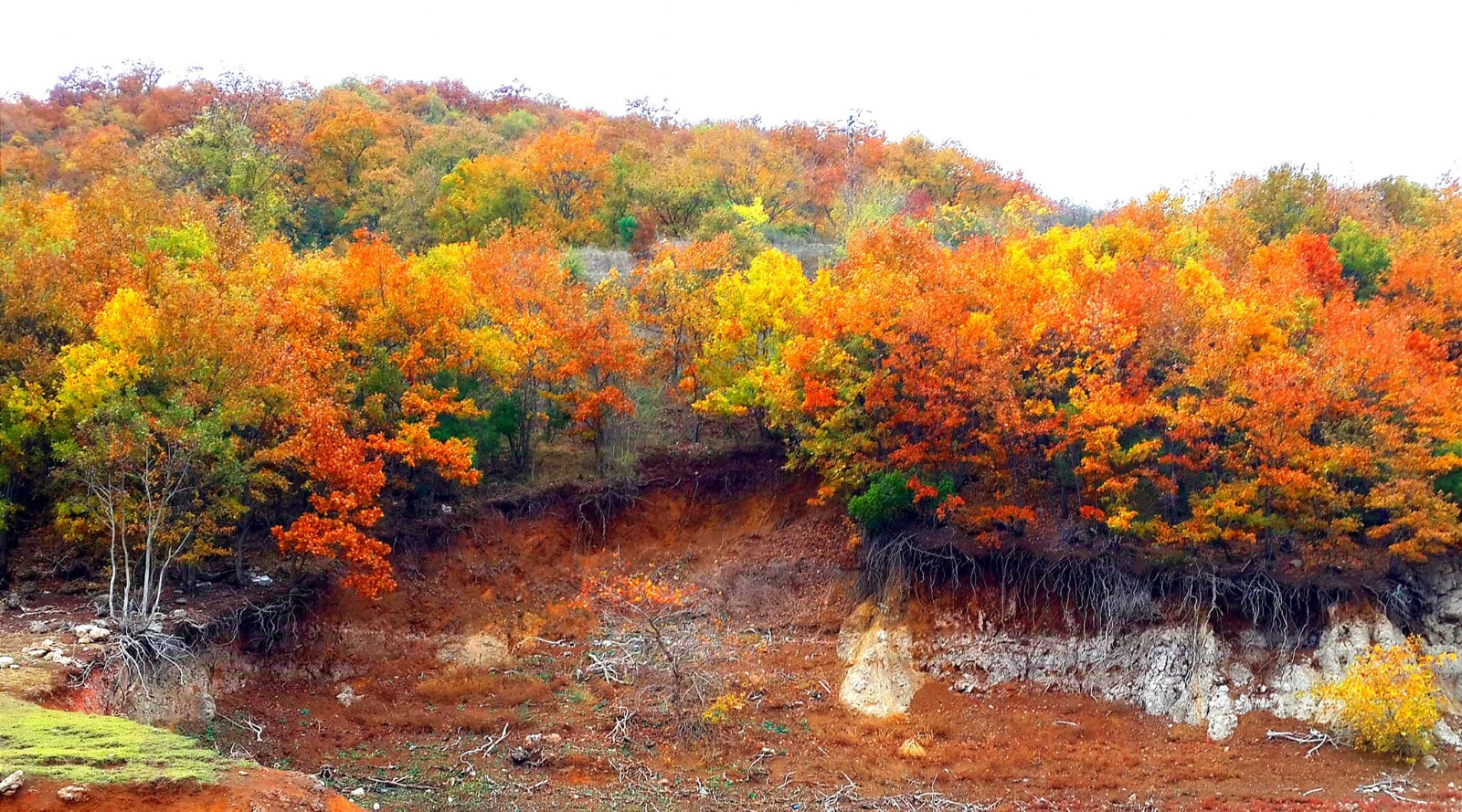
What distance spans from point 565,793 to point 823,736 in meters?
6.76

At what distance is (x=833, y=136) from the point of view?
67.9m

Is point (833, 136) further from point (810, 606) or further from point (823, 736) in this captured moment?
point (823, 736)

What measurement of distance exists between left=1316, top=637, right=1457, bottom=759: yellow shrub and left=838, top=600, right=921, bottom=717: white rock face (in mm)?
9827

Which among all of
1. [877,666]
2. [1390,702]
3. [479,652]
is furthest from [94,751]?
[1390,702]

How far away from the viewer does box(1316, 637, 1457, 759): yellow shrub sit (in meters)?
21.8

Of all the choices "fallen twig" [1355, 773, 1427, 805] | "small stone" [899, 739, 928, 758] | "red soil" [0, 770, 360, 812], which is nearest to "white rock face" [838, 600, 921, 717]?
"small stone" [899, 739, 928, 758]

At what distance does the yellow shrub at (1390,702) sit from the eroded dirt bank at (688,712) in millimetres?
504

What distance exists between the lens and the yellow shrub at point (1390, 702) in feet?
71.6

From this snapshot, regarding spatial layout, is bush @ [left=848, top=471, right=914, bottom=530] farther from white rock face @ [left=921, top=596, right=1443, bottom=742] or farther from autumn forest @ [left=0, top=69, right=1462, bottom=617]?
white rock face @ [left=921, top=596, right=1443, bottom=742]

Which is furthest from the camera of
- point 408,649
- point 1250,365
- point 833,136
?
point 833,136

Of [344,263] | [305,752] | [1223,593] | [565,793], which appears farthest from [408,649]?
[1223,593]

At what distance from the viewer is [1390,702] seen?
22078 mm

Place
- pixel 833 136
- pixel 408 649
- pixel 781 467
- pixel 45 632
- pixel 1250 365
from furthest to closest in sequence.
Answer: pixel 833 136
pixel 781 467
pixel 408 649
pixel 1250 365
pixel 45 632

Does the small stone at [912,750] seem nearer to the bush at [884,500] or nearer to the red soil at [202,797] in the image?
the bush at [884,500]
